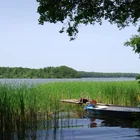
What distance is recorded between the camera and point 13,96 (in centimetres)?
791

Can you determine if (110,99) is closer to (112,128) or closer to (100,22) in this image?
(112,128)

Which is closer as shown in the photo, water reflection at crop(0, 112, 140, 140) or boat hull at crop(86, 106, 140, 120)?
water reflection at crop(0, 112, 140, 140)

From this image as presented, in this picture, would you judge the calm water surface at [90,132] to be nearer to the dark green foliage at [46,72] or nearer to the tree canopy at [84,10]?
the tree canopy at [84,10]

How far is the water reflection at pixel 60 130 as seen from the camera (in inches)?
269

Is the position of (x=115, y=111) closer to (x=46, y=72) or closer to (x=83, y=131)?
(x=83, y=131)

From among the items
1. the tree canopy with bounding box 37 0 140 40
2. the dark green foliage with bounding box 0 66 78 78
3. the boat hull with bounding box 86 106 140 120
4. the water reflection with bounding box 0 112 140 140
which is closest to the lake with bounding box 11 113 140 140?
the water reflection with bounding box 0 112 140 140

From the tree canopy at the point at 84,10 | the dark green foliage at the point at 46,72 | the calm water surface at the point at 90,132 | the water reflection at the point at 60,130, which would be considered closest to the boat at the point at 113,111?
the water reflection at the point at 60,130

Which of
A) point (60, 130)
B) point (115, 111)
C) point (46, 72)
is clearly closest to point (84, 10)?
point (60, 130)

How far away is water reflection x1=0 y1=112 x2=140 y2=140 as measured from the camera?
269 inches

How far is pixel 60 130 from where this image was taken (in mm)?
9656

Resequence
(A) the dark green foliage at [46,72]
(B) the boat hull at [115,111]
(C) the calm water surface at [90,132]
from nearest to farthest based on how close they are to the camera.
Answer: (C) the calm water surface at [90,132]
(B) the boat hull at [115,111]
(A) the dark green foliage at [46,72]

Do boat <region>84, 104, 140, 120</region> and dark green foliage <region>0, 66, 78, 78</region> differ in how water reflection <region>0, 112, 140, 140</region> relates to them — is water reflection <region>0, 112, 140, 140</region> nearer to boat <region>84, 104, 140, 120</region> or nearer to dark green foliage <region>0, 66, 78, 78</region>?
boat <region>84, 104, 140, 120</region>

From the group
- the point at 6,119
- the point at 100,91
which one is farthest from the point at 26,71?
the point at 6,119

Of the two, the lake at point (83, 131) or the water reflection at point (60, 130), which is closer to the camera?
the water reflection at point (60, 130)
